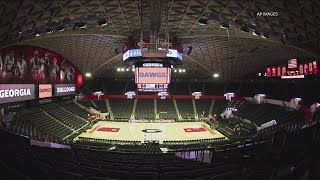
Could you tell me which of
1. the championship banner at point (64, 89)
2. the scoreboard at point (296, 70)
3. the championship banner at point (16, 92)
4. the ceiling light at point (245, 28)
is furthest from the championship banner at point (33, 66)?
the scoreboard at point (296, 70)

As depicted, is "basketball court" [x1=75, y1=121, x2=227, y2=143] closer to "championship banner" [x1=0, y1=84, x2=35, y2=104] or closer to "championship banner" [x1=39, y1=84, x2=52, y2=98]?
"championship banner" [x1=39, y1=84, x2=52, y2=98]

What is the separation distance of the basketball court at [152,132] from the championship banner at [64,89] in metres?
8.84

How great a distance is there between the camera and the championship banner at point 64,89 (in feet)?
126

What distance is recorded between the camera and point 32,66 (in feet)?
105

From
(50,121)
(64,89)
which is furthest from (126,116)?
(50,121)

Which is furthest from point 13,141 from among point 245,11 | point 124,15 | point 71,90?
point 71,90

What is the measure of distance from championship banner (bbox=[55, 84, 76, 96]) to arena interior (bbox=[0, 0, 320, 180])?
37 centimetres

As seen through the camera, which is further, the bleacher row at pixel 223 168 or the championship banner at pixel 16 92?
the championship banner at pixel 16 92

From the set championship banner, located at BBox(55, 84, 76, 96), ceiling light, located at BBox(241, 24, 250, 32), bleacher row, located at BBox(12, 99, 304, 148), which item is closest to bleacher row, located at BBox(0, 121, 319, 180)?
ceiling light, located at BBox(241, 24, 250, 32)

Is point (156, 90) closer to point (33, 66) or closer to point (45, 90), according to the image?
point (45, 90)

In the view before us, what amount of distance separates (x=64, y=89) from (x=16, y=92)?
14.7 m

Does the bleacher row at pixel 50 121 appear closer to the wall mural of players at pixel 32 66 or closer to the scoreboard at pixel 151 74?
the wall mural of players at pixel 32 66

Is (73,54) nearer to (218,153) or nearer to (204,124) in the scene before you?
(204,124)

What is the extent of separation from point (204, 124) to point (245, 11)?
25.9 metres
